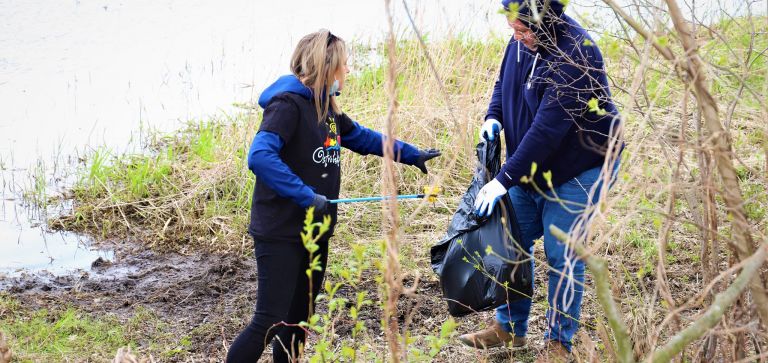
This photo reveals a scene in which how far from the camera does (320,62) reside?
10.0ft

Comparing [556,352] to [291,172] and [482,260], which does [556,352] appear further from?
[291,172]

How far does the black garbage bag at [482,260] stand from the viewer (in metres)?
3.39

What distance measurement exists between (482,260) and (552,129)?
0.64 meters

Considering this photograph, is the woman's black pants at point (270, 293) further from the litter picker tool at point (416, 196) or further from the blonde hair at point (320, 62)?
the blonde hair at point (320, 62)

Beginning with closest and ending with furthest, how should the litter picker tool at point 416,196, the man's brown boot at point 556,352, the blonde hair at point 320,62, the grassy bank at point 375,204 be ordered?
the litter picker tool at point 416,196 → the blonde hair at point 320,62 → the man's brown boot at point 556,352 → the grassy bank at point 375,204

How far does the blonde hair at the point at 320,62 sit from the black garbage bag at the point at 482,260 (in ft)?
2.62

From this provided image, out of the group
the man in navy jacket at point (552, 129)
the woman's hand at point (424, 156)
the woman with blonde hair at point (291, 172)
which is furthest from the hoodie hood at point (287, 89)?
the man in navy jacket at point (552, 129)

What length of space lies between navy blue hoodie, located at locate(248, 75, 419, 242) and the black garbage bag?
0.61 meters

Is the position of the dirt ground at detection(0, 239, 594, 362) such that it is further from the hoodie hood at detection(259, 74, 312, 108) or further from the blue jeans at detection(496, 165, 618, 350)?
the hoodie hood at detection(259, 74, 312, 108)

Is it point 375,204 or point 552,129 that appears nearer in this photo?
point 552,129

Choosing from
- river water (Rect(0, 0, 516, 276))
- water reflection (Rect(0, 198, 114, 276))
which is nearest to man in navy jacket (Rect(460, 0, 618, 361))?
water reflection (Rect(0, 198, 114, 276))

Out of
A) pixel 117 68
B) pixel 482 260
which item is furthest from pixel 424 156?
pixel 117 68

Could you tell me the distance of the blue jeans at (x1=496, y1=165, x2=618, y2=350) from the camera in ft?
10.8

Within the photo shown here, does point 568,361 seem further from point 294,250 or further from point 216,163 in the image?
point 216,163
